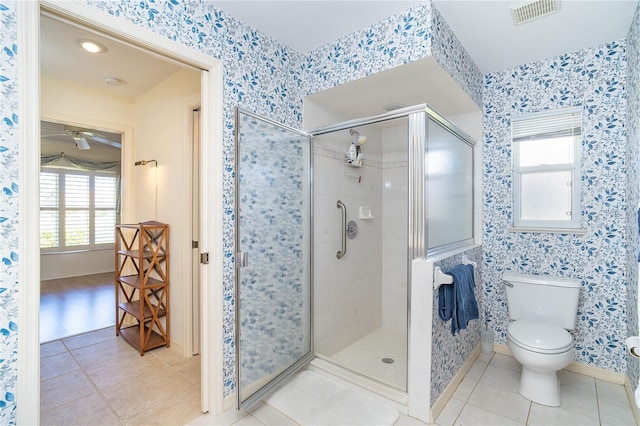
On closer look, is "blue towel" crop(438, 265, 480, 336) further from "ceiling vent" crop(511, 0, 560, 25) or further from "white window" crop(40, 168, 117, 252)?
"white window" crop(40, 168, 117, 252)

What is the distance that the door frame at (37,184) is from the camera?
4.02ft

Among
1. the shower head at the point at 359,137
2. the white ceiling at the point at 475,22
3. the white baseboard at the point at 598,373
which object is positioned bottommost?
the white baseboard at the point at 598,373

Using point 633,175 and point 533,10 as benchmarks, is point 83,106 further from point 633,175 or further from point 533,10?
point 633,175

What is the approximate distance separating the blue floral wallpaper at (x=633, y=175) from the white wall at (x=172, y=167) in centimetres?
303

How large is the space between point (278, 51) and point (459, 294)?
2090mm

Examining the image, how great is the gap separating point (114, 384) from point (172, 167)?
5.78 ft

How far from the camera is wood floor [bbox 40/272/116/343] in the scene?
3.28 meters

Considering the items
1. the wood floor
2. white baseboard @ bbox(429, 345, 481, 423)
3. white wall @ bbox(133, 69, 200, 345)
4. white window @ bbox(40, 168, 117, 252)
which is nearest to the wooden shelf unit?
white wall @ bbox(133, 69, 200, 345)

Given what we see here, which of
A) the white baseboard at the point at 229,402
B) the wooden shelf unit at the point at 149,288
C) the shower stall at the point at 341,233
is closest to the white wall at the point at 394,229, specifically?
the shower stall at the point at 341,233

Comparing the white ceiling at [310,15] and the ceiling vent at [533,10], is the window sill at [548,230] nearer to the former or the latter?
the ceiling vent at [533,10]

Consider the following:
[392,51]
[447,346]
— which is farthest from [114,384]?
[392,51]

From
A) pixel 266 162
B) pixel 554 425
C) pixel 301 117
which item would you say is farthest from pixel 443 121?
pixel 554 425

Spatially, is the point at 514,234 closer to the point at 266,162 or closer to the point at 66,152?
the point at 266,162

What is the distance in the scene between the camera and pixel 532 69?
8.43ft
